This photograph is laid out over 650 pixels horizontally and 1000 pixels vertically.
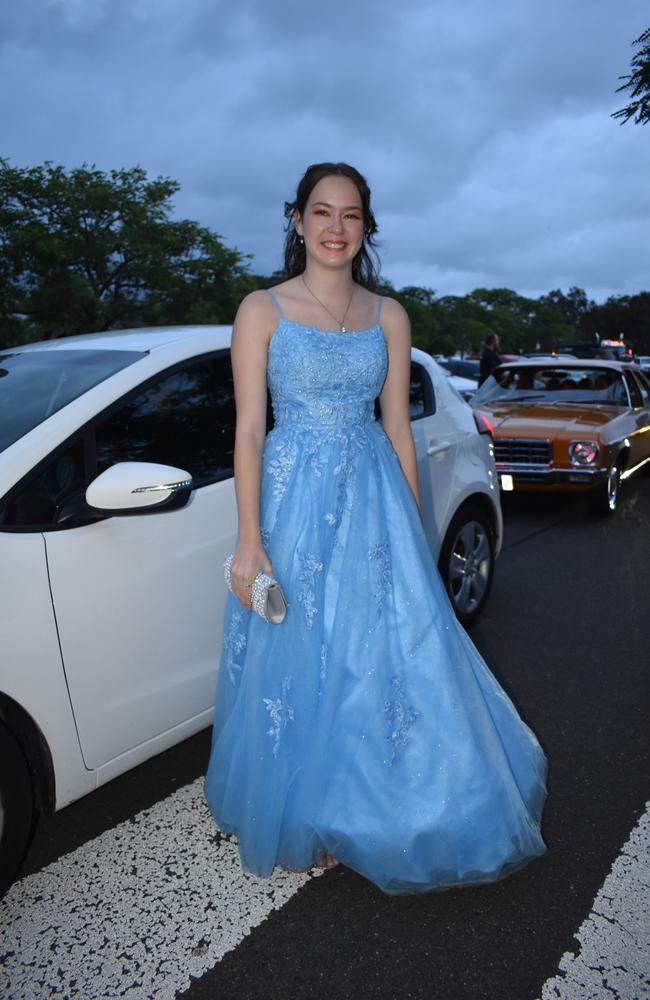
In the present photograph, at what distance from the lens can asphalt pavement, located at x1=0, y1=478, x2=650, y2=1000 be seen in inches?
83.0

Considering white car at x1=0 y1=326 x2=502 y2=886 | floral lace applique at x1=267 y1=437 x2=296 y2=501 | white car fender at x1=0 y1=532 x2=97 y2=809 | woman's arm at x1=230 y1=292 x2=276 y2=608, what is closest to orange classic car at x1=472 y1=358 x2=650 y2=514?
white car at x1=0 y1=326 x2=502 y2=886

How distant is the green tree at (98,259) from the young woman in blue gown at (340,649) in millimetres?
15782

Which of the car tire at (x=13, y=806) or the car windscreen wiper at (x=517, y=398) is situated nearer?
the car tire at (x=13, y=806)

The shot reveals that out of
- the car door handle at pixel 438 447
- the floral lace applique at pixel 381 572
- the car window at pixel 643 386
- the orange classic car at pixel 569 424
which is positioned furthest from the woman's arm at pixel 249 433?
the car window at pixel 643 386

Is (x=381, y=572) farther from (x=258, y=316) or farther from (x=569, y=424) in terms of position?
(x=569, y=424)

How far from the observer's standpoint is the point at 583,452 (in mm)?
7512

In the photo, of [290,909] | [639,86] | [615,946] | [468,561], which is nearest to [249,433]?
[290,909]

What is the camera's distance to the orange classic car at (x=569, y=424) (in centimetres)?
755

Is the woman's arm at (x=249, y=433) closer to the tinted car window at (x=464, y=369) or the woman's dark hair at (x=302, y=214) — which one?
the woman's dark hair at (x=302, y=214)

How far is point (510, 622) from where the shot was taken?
189 inches

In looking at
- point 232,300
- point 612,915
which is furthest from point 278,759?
point 232,300

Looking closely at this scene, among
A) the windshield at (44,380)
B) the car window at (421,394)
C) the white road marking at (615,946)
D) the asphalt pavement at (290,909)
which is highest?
the windshield at (44,380)

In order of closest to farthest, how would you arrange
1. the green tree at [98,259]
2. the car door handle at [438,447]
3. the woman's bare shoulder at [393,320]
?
the woman's bare shoulder at [393,320], the car door handle at [438,447], the green tree at [98,259]

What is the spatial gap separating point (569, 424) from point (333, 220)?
19.2 feet
